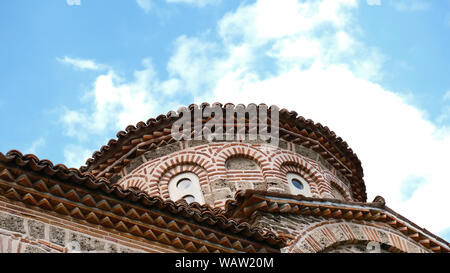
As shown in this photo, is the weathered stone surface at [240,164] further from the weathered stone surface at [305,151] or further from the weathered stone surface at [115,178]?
the weathered stone surface at [115,178]

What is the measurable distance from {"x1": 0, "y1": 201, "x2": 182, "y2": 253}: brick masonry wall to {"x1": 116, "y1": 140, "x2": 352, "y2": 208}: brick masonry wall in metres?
5.10

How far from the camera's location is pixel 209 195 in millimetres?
13008

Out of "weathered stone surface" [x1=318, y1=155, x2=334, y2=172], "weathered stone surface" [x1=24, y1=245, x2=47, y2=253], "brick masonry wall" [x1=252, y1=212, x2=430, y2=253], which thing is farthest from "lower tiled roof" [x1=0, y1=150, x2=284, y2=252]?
"weathered stone surface" [x1=318, y1=155, x2=334, y2=172]

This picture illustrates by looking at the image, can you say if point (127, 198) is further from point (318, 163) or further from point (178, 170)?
point (318, 163)

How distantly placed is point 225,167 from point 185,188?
939 millimetres

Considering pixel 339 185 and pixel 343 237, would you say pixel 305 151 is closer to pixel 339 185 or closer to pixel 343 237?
pixel 339 185

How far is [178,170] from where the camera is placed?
45.5 ft

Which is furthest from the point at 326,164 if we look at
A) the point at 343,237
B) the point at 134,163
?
the point at 343,237

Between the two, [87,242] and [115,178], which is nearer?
[87,242]

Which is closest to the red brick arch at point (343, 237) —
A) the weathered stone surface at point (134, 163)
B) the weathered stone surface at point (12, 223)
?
the weathered stone surface at point (12, 223)

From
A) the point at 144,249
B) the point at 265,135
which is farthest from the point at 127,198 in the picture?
the point at 265,135

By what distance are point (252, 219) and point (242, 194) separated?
42cm
